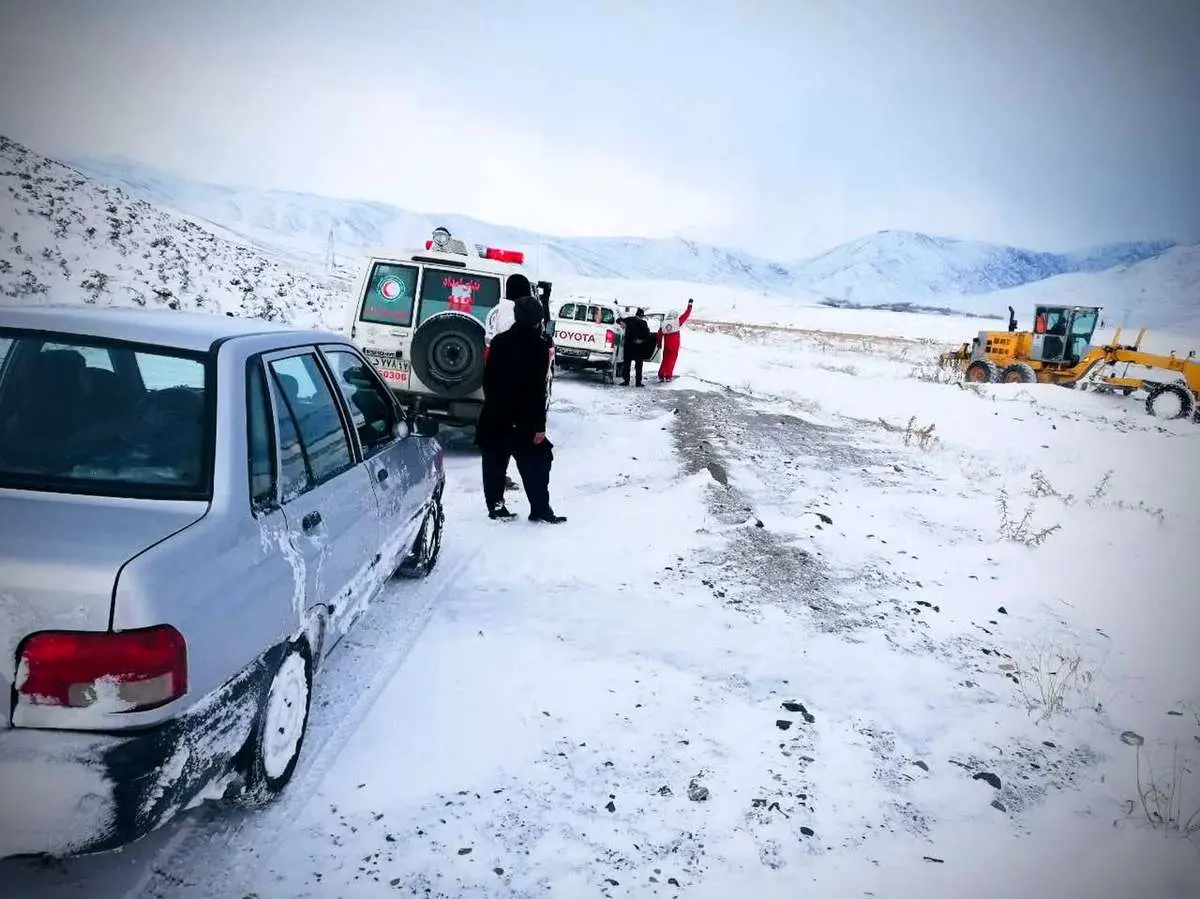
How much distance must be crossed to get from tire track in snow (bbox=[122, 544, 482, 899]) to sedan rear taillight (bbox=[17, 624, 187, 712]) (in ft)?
2.94

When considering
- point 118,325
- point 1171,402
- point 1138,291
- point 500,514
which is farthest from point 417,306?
point 1138,291

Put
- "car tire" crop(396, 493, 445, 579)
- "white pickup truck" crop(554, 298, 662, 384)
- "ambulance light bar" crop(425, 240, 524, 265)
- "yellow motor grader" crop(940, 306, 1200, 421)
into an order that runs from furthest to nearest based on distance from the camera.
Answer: "yellow motor grader" crop(940, 306, 1200, 421) → "white pickup truck" crop(554, 298, 662, 384) → "ambulance light bar" crop(425, 240, 524, 265) → "car tire" crop(396, 493, 445, 579)

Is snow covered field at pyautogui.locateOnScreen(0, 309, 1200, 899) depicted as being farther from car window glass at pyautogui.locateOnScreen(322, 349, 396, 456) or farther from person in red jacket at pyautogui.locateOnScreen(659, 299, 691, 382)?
person in red jacket at pyautogui.locateOnScreen(659, 299, 691, 382)

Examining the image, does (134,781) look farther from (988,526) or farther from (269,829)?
(988,526)

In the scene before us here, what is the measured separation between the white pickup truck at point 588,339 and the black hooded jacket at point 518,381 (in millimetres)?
10806

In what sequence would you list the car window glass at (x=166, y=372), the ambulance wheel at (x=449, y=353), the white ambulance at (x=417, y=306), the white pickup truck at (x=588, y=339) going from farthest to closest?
the white pickup truck at (x=588, y=339) → the white ambulance at (x=417, y=306) → the ambulance wheel at (x=449, y=353) → the car window glass at (x=166, y=372)

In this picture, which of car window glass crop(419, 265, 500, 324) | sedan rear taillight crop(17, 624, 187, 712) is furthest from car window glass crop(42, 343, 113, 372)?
car window glass crop(419, 265, 500, 324)

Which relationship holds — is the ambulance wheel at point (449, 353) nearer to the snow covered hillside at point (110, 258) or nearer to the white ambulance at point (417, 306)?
the white ambulance at point (417, 306)

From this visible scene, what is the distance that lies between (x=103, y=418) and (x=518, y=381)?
3.50 meters

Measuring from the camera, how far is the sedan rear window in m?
2.28

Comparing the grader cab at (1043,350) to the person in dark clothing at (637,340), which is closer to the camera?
the person in dark clothing at (637,340)

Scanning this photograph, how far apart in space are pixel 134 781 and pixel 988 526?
771 centimetres

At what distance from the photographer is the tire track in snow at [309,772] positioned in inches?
92.3

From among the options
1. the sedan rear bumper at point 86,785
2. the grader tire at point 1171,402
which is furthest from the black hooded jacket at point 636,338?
the sedan rear bumper at point 86,785
